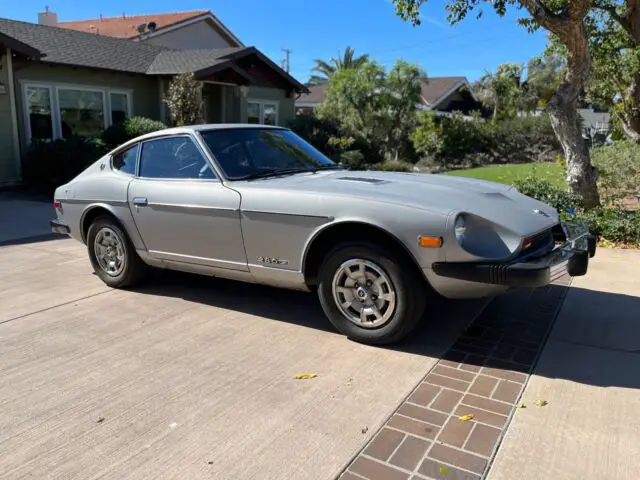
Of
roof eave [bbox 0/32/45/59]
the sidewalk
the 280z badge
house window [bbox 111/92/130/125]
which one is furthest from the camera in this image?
house window [bbox 111/92/130/125]

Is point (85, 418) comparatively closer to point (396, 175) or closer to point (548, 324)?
point (396, 175)

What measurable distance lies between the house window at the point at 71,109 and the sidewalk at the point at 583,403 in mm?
13883

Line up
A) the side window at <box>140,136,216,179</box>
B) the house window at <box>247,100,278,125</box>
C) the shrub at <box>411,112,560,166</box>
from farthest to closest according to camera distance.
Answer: the shrub at <box>411,112,560,166</box> → the house window at <box>247,100,278,125</box> → the side window at <box>140,136,216,179</box>

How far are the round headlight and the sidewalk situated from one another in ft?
3.30

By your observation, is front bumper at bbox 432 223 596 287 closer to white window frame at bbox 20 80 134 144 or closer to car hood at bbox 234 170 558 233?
car hood at bbox 234 170 558 233

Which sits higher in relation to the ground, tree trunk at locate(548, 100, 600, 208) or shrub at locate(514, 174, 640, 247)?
tree trunk at locate(548, 100, 600, 208)

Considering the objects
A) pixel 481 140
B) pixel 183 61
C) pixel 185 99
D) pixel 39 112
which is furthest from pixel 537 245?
pixel 481 140

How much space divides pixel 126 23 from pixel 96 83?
21238 millimetres

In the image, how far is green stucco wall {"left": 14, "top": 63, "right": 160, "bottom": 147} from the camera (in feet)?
46.7

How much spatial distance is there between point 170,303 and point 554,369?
331 cm

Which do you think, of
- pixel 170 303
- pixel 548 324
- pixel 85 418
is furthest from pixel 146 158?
pixel 548 324

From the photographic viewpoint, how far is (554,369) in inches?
148

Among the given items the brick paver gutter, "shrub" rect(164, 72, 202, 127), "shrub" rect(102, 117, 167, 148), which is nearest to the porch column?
"shrub" rect(102, 117, 167, 148)

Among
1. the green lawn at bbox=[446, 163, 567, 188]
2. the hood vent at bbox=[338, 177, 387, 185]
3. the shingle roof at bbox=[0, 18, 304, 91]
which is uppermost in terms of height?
the shingle roof at bbox=[0, 18, 304, 91]
